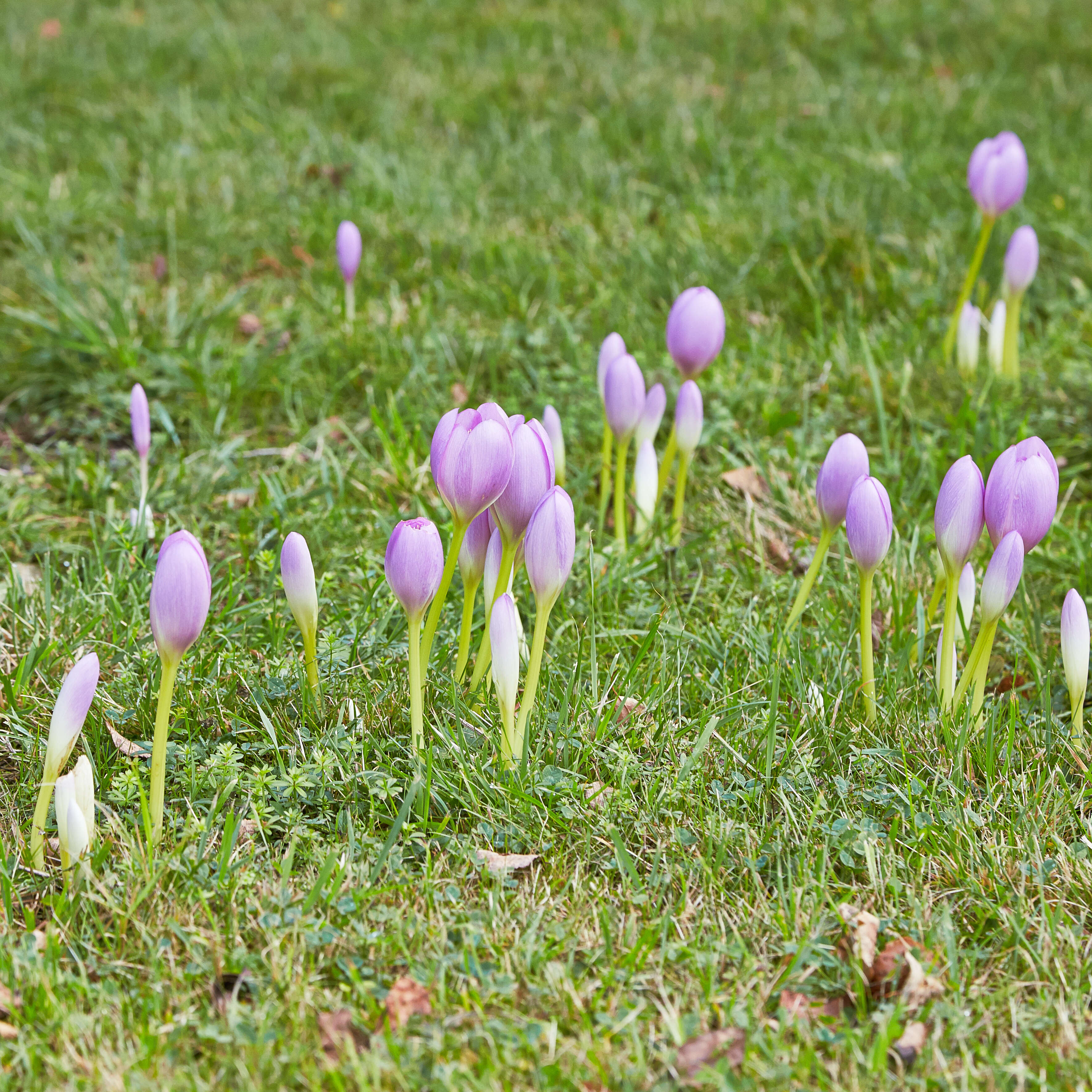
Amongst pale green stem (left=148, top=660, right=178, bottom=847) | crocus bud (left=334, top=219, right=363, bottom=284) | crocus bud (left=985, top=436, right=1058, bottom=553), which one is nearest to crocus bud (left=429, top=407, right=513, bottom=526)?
pale green stem (left=148, top=660, right=178, bottom=847)

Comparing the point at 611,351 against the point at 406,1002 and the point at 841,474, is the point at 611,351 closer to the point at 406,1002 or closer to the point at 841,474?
the point at 841,474

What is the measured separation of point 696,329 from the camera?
2.41 metres

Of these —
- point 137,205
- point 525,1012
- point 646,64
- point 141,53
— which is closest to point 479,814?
point 525,1012

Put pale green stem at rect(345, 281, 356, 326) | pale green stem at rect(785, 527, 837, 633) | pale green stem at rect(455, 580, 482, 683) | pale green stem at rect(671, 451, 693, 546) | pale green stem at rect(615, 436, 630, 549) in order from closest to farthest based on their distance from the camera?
pale green stem at rect(455, 580, 482, 683) < pale green stem at rect(785, 527, 837, 633) < pale green stem at rect(615, 436, 630, 549) < pale green stem at rect(671, 451, 693, 546) < pale green stem at rect(345, 281, 356, 326)

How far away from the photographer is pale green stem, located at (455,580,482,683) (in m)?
1.96

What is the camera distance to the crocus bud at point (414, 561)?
177cm

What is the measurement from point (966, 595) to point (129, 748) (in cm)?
158

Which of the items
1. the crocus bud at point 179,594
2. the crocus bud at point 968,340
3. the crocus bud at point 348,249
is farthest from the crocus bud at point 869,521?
the crocus bud at point 348,249

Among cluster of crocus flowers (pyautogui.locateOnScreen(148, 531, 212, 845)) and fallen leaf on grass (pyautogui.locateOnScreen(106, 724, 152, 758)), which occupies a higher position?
cluster of crocus flowers (pyautogui.locateOnScreen(148, 531, 212, 845))

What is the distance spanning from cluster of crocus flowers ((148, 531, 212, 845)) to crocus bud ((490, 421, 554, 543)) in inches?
19.0

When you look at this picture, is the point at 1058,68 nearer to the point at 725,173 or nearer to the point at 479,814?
the point at 725,173

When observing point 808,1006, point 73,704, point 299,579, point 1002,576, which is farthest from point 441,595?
point 1002,576

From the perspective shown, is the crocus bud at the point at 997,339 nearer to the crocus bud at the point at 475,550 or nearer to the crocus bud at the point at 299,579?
the crocus bud at the point at 475,550

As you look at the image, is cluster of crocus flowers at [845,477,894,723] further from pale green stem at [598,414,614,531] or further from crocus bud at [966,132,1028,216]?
crocus bud at [966,132,1028,216]
